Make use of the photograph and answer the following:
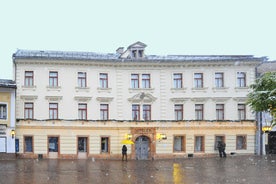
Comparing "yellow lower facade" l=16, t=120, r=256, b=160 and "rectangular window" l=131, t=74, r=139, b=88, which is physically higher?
"rectangular window" l=131, t=74, r=139, b=88

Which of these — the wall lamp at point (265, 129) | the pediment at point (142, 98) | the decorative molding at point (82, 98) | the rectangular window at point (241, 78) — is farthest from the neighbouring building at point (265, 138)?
the decorative molding at point (82, 98)

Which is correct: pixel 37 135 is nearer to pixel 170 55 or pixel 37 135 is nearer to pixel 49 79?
pixel 49 79

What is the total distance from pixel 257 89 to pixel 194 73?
31143mm

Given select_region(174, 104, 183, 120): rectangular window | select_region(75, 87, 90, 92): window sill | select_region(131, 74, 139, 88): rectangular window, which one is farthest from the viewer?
select_region(174, 104, 183, 120): rectangular window

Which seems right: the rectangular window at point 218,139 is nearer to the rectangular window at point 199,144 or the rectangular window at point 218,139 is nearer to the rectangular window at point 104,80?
the rectangular window at point 199,144

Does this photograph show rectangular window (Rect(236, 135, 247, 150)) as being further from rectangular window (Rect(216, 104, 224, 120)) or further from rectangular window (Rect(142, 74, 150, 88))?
rectangular window (Rect(142, 74, 150, 88))

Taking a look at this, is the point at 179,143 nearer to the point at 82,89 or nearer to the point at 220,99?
the point at 220,99

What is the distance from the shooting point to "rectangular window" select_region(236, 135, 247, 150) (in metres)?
44.8

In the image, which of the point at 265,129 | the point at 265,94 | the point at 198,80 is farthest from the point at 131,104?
the point at 265,94

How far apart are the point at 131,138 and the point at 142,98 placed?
3976mm

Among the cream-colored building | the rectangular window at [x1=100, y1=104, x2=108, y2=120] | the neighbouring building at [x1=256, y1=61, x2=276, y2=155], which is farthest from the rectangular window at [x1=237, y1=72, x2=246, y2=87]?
the rectangular window at [x1=100, y1=104, x2=108, y2=120]

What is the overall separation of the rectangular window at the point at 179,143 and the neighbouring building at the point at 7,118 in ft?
49.9

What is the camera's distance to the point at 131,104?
4366 centimetres

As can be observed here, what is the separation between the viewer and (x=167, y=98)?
4406cm
